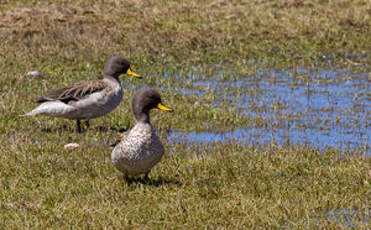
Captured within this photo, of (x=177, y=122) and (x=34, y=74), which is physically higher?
(x=34, y=74)

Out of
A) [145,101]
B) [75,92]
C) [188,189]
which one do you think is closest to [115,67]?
[75,92]

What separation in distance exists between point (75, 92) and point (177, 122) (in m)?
2.10

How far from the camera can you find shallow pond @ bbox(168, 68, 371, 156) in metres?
12.8

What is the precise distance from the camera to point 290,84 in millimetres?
17688

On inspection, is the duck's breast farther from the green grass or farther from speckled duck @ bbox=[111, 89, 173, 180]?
the green grass

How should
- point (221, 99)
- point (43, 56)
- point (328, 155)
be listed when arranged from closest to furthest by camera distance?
point (328, 155)
point (221, 99)
point (43, 56)

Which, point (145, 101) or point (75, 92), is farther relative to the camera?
point (75, 92)

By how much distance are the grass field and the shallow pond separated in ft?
0.77

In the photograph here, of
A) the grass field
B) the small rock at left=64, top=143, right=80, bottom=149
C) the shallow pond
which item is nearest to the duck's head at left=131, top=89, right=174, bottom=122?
→ the grass field

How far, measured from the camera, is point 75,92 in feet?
42.2

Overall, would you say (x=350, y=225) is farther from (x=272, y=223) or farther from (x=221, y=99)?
(x=221, y=99)

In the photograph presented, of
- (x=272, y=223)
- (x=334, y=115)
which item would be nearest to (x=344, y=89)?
(x=334, y=115)

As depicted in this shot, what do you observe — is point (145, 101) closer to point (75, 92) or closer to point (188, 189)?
point (188, 189)

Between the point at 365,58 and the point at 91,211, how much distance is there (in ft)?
48.3
